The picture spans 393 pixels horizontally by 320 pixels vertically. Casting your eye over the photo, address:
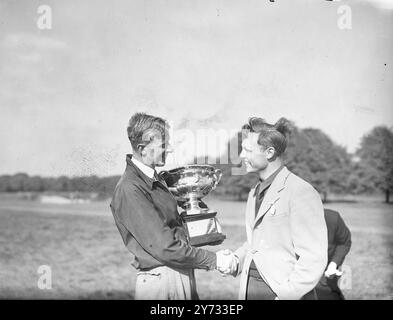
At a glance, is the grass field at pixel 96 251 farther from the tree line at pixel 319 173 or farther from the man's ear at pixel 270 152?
the man's ear at pixel 270 152

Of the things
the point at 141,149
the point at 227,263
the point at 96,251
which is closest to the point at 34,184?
the point at 96,251

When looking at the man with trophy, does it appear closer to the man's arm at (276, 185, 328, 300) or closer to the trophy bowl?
the trophy bowl

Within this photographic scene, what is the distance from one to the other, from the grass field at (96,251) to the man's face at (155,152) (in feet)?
3.36

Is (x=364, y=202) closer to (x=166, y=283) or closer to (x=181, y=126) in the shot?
(x=181, y=126)

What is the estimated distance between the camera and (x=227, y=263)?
11.4 ft

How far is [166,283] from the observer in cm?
331

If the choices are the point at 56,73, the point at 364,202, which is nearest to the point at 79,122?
the point at 56,73

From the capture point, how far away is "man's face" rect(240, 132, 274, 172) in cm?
353

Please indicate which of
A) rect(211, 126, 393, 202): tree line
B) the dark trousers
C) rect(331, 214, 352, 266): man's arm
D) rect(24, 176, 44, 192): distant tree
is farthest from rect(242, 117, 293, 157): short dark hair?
rect(24, 176, 44, 192): distant tree

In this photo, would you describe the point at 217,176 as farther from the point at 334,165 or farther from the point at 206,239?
the point at 334,165

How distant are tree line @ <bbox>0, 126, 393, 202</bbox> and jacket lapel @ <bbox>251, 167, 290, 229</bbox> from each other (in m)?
0.73

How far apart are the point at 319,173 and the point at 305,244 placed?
68.9 inches

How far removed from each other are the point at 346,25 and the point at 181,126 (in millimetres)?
1608
